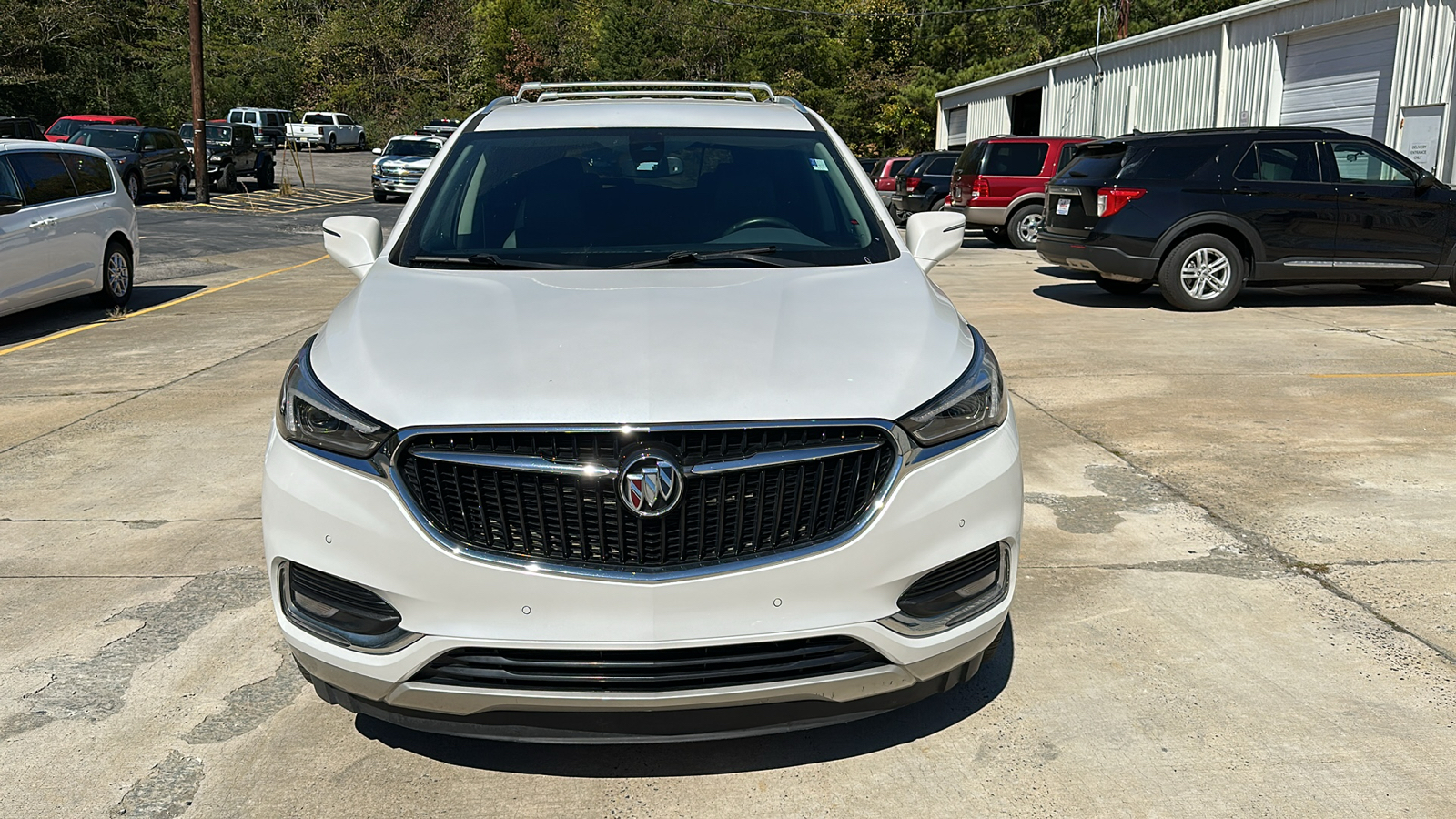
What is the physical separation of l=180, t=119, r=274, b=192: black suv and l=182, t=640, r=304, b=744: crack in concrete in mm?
31150

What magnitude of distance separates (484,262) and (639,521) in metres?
1.48

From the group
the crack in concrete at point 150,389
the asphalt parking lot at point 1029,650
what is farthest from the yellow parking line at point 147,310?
the asphalt parking lot at point 1029,650

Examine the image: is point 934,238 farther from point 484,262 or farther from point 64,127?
point 64,127

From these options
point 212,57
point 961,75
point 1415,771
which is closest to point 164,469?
point 1415,771

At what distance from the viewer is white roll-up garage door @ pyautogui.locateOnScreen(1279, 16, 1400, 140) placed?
17.6 meters

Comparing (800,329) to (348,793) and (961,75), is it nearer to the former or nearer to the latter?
(348,793)

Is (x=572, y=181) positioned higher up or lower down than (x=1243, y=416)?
higher up

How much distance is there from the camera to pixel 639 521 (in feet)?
8.84

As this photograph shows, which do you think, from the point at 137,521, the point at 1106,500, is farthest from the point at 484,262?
the point at 1106,500

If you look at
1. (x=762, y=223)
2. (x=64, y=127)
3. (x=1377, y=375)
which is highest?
(x=64, y=127)

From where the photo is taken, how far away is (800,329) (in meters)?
3.14

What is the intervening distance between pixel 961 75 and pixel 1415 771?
49294 mm

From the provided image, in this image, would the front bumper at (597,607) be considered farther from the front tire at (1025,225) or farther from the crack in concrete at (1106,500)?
the front tire at (1025,225)

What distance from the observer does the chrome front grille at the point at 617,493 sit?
2691 millimetres
